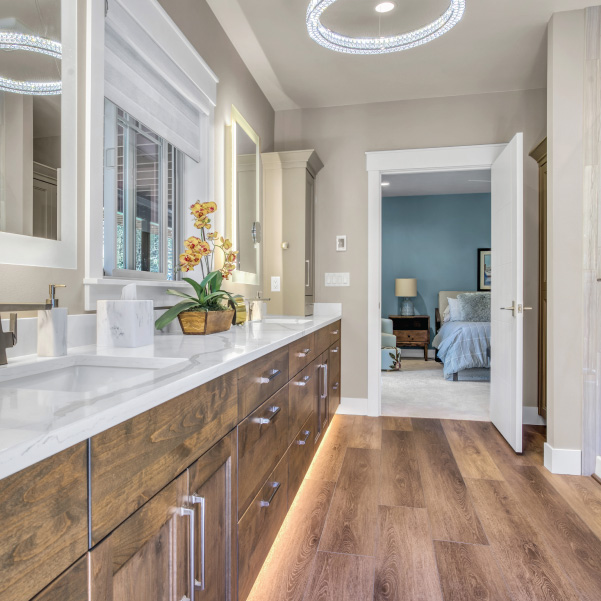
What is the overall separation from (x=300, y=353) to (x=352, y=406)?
190cm

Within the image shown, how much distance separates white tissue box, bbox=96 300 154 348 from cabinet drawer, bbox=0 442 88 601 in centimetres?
77

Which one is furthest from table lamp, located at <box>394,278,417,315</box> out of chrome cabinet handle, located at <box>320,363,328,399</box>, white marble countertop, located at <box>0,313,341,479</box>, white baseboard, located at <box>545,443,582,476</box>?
white marble countertop, located at <box>0,313,341,479</box>

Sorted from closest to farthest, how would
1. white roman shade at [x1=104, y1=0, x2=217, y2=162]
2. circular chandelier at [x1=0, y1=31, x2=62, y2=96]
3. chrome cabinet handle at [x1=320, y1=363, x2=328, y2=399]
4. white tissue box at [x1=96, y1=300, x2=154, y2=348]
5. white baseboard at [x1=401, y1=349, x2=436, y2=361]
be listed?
circular chandelier at [x1=0, y1=31, x2=62, y2=96] → white tissue box at [x1=96, y1=300, x2=154, y2=348] → white roman shade at [x1=104, y1=0, x2=217, y2=162] → chrome cabinet handle at [x1=320, y1=363, x2=328, y2=399] → white baseboard at [x1=401, y1=349, x2=436, y2=361]

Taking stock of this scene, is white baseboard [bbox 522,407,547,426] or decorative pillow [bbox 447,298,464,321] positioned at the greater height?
decorative pillow [bbox 447,298,464,321]

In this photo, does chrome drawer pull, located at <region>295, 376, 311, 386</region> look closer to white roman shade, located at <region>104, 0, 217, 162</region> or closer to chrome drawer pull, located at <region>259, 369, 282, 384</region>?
chrome drawer pull, located at <region>259, 369, 282, 384</region>

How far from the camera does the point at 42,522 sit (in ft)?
1.66

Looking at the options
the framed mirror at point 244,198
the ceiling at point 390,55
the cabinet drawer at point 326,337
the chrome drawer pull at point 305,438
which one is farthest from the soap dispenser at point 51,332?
the ceiling at point 390,55

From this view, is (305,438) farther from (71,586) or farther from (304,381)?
(71,586)

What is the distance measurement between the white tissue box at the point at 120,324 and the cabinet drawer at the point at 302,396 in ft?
2.26

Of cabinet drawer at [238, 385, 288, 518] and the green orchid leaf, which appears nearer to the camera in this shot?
cabinet drawer at [238, 385, 288, 518]

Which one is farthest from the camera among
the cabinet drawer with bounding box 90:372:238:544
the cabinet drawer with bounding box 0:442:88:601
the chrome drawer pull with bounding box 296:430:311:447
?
the chrome drawer pull with bounding box 296:430:311:447

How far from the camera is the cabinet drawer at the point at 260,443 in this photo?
1.21 meters

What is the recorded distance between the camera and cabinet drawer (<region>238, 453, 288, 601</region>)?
4.01 feet

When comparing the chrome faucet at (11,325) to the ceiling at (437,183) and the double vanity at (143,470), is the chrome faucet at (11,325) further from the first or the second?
the ceiling at (437,183)
